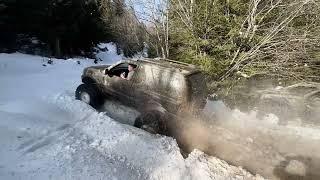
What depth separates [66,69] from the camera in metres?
18.6

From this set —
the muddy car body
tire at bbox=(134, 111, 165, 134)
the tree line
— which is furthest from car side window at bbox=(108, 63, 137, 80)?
the muddy car body

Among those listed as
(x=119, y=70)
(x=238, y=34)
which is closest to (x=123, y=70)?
(x=119, y=70)

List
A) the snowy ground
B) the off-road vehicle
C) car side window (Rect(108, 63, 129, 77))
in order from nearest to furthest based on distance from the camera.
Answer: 1. the snowy ground
2. the off-road vehicle
3. car side window (Rect(108, 63, 129, 77))

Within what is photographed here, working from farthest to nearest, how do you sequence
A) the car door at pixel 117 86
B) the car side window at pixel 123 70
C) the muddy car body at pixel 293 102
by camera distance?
the muddy car body at pixel 293 102 < the car side window at pixel 123 70 < the car door at pixel 117 86

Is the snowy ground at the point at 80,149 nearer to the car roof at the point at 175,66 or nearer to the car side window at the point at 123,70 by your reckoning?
the car side window at the point at 123,70

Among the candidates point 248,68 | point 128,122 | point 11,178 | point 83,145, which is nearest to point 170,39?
point 248,68

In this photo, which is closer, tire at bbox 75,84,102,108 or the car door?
the car door

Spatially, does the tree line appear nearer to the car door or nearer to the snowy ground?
the car door

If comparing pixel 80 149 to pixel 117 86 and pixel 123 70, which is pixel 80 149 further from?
pixel 123 70

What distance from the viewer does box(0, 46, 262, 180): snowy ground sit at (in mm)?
7746

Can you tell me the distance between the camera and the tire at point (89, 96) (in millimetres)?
11609

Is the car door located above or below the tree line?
below

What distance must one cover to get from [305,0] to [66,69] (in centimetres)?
1102

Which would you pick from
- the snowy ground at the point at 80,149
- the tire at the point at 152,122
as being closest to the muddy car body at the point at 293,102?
the snowy ground at the point at 80,149
